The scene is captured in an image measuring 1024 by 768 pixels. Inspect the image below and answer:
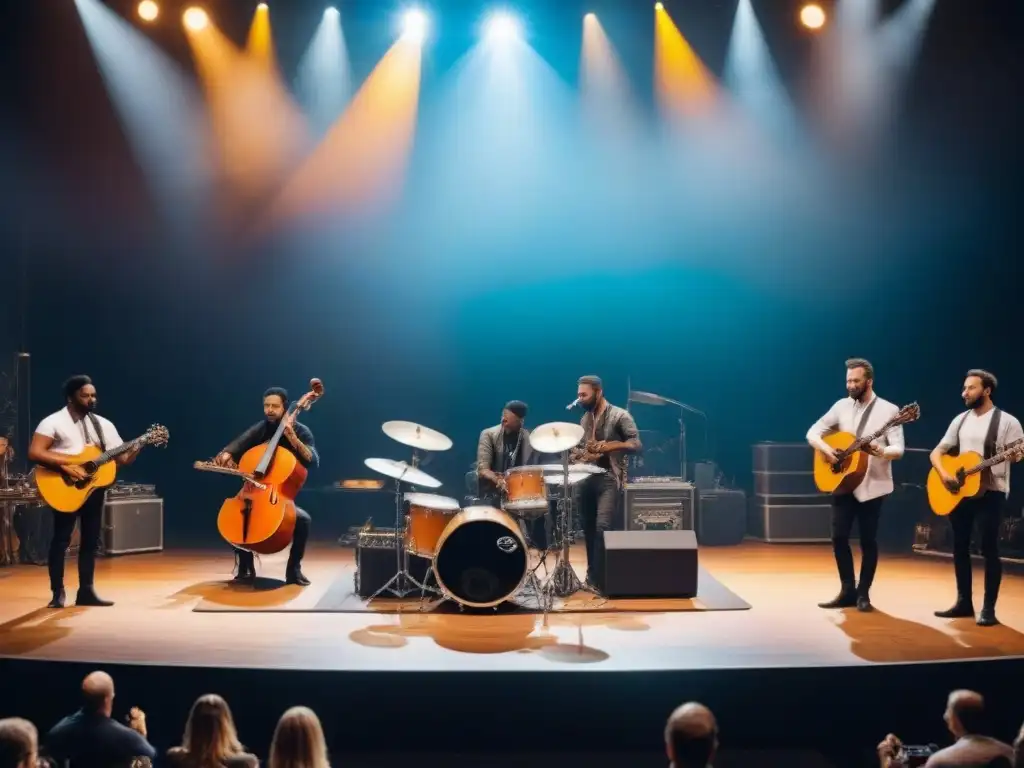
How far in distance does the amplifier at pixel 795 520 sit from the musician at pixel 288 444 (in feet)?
17.0

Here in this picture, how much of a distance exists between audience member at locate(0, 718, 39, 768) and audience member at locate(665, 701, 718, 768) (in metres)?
1.98

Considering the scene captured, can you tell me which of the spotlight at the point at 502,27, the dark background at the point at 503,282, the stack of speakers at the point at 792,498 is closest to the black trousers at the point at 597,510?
the stack of speakers at the point at 792,498

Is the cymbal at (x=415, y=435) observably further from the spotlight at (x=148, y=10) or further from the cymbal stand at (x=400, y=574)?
the spotlight at (x=148, y=10)

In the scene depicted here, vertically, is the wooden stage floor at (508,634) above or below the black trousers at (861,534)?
below

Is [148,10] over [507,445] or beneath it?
over

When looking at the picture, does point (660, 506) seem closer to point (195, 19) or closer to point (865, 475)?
point (865, 475)

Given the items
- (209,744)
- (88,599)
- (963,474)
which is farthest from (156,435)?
(963,474)

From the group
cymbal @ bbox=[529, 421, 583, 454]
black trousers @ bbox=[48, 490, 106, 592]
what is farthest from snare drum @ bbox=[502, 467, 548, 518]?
black trousers @ bbox=[48, 490, 106, 592]

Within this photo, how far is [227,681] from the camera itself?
17.5 ft

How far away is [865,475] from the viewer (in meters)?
6.91

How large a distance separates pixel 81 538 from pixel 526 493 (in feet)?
10.3

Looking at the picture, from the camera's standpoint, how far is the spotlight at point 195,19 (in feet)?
33.8

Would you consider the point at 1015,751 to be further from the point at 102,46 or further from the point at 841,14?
the point at 102,46

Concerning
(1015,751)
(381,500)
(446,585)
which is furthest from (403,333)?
(1015,751)
